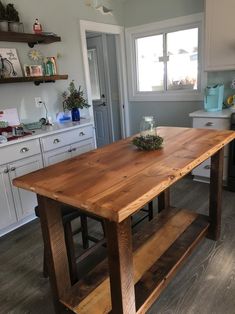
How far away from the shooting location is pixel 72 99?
359 centimetres

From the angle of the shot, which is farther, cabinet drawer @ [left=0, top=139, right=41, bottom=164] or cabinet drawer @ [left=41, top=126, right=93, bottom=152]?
cabinet drawer @ [left=41, top=126, right=93, bottom=152]

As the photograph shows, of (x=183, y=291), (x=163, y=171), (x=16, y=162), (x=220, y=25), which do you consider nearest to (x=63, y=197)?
(x=163, y=171)

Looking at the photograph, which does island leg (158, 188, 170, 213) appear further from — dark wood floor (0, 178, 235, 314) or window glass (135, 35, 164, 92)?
window glass (135, 35, 164, 92)

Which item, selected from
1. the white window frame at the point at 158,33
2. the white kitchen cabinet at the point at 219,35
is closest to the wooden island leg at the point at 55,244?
the white kitchen cabinet at the point at 219,35

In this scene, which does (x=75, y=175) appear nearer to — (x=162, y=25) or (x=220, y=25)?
(x=220, y=25)

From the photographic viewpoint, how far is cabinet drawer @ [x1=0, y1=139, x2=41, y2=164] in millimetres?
2604

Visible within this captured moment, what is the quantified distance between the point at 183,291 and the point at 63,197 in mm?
1218

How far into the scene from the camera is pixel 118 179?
1.41 meters

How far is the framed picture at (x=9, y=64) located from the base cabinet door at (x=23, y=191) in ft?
3.07

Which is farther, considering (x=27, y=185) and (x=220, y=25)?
(x=220, y=25)

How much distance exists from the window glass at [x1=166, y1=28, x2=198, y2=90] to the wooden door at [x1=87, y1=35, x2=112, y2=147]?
4.21ft

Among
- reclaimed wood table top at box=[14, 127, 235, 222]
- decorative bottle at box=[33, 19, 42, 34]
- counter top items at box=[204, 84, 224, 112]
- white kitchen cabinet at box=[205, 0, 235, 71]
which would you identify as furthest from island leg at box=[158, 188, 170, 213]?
decorative bottle at box=[33, 19, 42, 34]

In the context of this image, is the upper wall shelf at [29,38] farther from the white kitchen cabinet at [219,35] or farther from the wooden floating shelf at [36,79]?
the white kitchen cabinet at [219,35]

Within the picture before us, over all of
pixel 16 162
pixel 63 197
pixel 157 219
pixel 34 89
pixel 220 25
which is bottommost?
pixel 157 219
